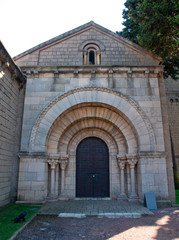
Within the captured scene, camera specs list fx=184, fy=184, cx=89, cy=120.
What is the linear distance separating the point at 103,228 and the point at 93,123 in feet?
18.0

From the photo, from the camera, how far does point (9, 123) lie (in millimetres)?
8242

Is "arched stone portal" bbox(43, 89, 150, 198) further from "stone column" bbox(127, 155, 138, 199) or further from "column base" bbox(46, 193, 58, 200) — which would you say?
"column base" bbox(46, 193, 58, 200)

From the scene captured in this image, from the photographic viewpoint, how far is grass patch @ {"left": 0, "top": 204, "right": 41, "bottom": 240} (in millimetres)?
4788

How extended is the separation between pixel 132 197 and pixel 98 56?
757 cm

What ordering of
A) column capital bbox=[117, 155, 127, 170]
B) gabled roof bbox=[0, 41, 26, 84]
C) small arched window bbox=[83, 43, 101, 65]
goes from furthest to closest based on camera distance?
1. small arched window bbox=[83, 43, 101, 65]
2. column capital bbox=[117, 155, 127, 170]
3. gabled roof bbox=[0, 41, 26, 84]

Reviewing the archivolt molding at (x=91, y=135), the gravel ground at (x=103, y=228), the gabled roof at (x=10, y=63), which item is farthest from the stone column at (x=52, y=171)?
the gabled roof at (x=10, y=63)

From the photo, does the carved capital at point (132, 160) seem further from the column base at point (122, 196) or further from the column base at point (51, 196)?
the column base at point (51, 196)

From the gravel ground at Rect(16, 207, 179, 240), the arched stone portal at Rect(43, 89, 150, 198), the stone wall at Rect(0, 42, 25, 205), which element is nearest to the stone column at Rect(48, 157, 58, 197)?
the arched stone portal at Rect(43, 89, 150, 198)

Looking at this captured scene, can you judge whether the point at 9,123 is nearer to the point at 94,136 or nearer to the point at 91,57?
the point at 94,136

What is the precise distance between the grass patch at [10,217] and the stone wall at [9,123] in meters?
0.62

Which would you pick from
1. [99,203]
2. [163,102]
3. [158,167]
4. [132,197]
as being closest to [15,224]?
[99,203]

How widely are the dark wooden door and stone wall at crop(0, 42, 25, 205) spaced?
122 inches

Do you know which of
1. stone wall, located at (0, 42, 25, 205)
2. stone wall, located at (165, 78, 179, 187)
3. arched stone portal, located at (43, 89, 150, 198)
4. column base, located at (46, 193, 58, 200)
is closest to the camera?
stone wall, located at (0, 42, 25, 205)

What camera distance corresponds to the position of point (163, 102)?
9344 mm
